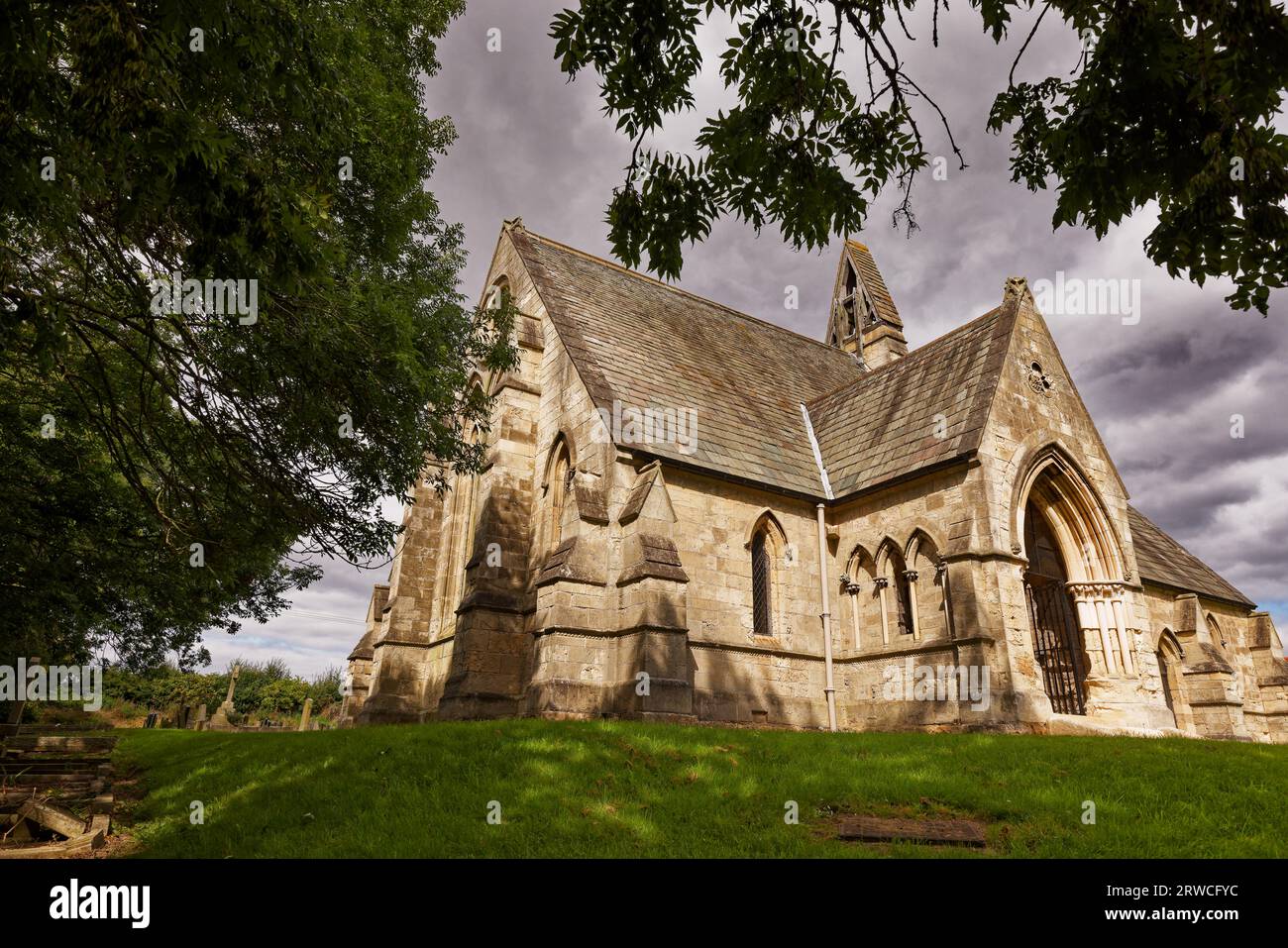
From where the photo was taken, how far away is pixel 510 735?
9.46 m

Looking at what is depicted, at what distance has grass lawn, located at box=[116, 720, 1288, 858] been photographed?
586 centimetres

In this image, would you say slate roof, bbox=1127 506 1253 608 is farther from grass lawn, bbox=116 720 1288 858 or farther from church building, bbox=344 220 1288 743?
grass lawn, bbox=116 720 1288 858

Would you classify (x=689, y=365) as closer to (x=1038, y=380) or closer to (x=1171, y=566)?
(x=1038, y=380)

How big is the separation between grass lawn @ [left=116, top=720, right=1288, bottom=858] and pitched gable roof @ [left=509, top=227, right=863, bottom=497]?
678cm

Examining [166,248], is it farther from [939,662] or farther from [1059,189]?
[939,662]

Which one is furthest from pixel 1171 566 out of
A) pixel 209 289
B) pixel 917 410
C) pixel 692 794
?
pixel 209 289

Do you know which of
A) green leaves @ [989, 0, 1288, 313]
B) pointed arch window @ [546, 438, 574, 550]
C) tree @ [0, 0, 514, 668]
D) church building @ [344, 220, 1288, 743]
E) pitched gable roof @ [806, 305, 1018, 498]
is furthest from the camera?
pointed arch window @ [546, 438, 574, 550]

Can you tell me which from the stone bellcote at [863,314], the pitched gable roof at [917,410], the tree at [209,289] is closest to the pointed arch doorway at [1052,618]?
the pitched gable roof at [917,410]

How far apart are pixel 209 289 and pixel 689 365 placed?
12.8 m

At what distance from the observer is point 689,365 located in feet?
61.1

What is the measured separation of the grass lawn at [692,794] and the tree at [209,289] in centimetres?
313

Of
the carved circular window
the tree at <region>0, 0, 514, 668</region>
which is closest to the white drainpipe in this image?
the carved circular window

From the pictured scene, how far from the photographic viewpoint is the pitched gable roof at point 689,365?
51.8 feet
